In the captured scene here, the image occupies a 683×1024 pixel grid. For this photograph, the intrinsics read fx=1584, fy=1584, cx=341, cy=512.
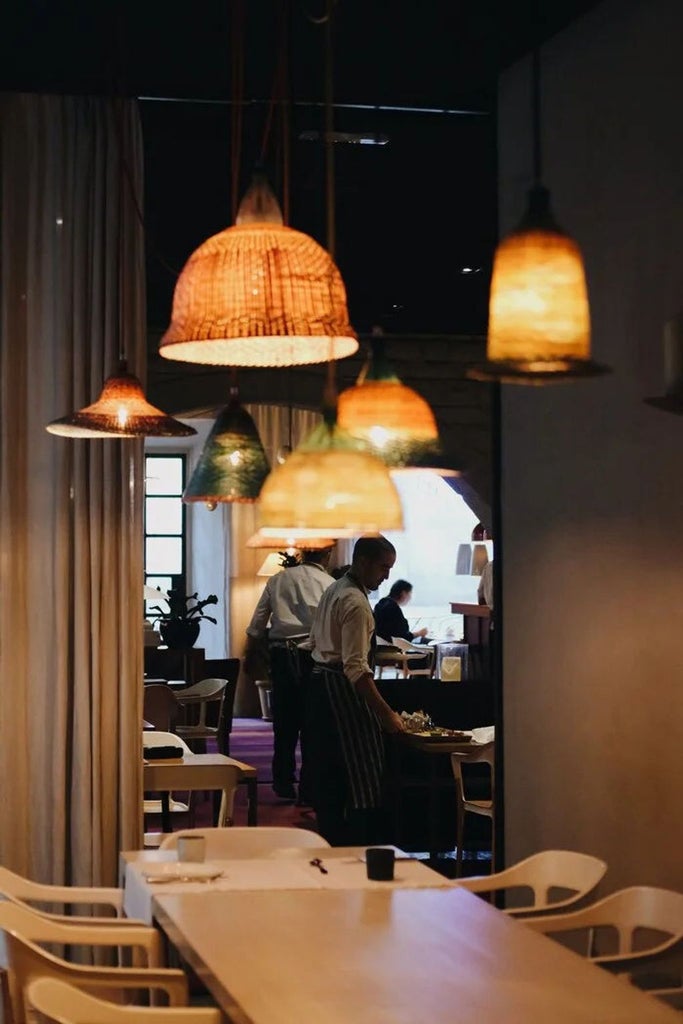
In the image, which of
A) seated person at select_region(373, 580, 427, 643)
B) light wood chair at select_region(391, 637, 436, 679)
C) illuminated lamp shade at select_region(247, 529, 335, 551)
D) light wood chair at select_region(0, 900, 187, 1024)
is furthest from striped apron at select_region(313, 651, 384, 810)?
seated person at select_region(373, 580, 427, 643)

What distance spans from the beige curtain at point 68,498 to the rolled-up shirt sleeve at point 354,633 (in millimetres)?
1460

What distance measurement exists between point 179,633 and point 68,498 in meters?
7.49

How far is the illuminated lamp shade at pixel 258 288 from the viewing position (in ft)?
9.93

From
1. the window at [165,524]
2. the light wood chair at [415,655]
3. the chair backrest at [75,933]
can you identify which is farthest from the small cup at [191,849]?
the window at [165,524]

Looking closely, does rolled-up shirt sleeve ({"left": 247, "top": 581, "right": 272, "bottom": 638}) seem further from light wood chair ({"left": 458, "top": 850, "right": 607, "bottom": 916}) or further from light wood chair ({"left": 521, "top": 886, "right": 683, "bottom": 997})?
light wood chair ({"left": 521, "top": 886, "right": 683, "bottom": 997})

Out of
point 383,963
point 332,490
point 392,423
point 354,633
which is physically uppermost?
point 392,423

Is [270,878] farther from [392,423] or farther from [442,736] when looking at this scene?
[442,736]

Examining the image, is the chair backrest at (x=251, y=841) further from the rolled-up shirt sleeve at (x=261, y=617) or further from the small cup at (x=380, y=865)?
the rolled-up shirt sleeve at (x=261, y=617)

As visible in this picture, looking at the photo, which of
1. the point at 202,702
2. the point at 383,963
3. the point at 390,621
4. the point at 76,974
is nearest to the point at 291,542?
the point at 76,974

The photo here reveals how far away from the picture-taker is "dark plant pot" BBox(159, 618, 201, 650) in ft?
43.6

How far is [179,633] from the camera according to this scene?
13305 millimetres

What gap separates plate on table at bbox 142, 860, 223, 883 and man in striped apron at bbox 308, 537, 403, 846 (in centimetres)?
281

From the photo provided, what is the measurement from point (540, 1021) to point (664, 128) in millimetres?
3074

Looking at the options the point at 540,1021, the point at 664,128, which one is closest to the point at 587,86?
the point at 664,128
